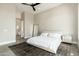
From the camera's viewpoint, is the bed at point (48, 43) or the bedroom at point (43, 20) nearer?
the bed at point (48, 43)

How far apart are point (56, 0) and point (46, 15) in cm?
315

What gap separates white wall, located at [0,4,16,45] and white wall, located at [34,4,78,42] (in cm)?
168

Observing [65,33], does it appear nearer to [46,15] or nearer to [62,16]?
[62,16]

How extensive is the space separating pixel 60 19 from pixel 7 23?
351 cm

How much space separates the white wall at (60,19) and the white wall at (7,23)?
1679mm

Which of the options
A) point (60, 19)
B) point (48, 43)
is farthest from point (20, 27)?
point (60, 19)

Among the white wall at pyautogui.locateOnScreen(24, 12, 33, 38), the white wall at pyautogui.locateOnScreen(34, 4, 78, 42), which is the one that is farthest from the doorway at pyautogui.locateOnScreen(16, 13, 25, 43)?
the white wall at pyautogui.locateOnScreen(34, 4, 78, 42)

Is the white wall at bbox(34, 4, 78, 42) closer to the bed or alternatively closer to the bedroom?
the bedroom

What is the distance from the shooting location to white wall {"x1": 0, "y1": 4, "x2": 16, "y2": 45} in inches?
176

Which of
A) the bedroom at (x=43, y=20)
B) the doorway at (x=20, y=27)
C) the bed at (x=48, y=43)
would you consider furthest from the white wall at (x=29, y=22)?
the bed at (x=48, y=43)

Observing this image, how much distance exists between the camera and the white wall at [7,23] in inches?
176

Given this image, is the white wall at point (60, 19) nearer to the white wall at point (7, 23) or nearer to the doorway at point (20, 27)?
the doorway at point (20, 27)

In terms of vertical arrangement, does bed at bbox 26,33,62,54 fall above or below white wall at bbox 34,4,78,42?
below

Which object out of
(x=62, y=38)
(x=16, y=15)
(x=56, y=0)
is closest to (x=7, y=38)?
(x=16, y=15)
